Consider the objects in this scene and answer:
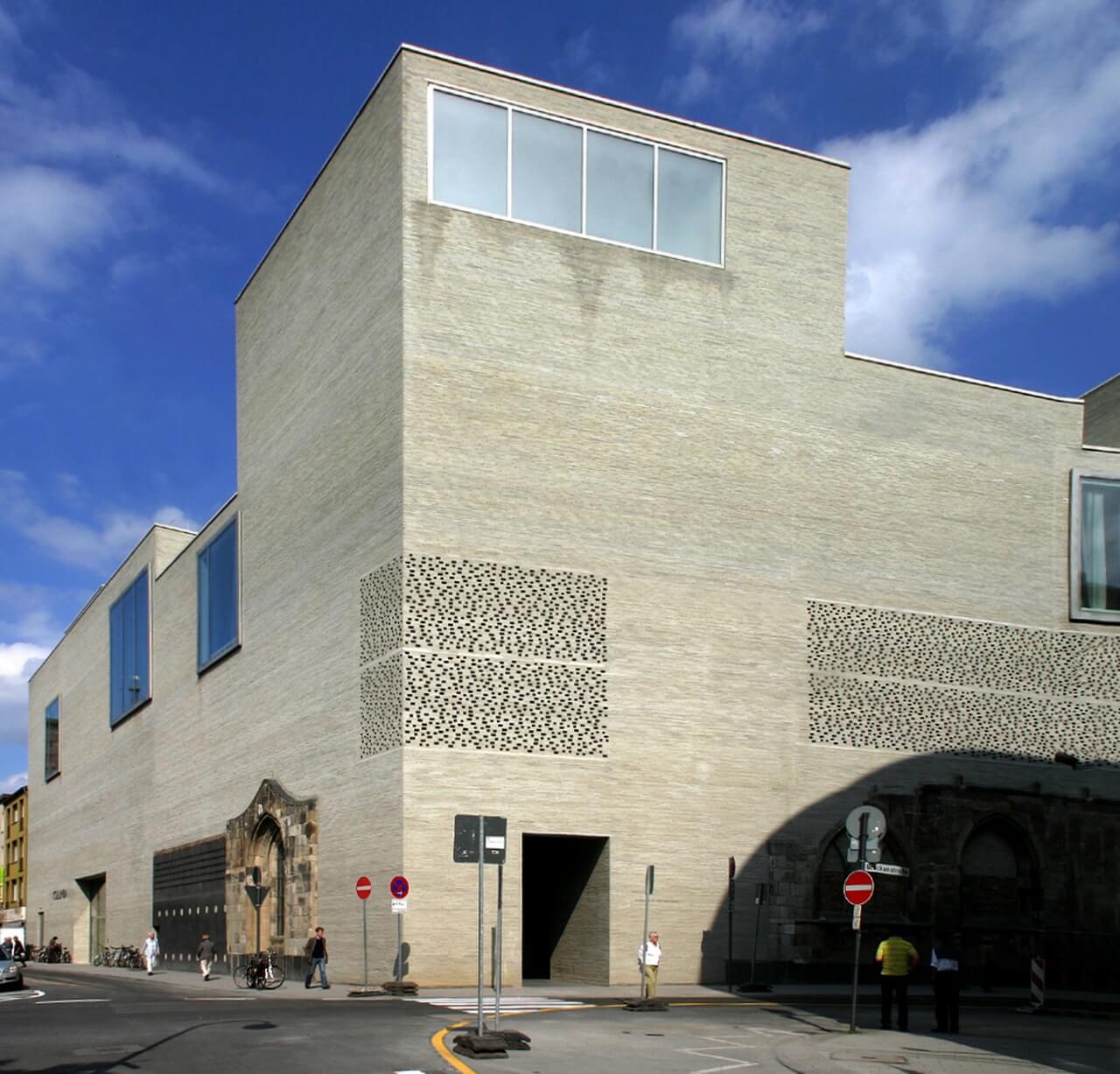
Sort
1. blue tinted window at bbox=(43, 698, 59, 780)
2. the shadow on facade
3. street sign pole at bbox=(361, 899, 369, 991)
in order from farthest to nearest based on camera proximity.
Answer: blue tinted window at bbox=(43, 698, 59, 780), the shadow on facade, street sign pole at bbox=(361, 899, 369, 991)

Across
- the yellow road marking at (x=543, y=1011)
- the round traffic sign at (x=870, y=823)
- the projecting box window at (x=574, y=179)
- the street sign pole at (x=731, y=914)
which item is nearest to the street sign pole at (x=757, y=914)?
the street sign pole at (x=731, y=914)

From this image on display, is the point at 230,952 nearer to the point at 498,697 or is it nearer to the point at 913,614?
the point at 498,697

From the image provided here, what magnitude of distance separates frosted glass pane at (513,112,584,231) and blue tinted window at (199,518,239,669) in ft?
56.1

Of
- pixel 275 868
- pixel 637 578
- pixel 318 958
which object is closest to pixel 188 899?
pixel 275 868

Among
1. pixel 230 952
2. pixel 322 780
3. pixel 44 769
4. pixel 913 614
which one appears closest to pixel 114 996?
pixel 322 780

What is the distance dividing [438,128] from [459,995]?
66.9 feet

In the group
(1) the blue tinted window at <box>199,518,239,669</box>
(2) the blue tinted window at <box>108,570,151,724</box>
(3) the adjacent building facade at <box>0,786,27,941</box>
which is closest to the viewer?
(1) the blue tinted window at <box>199,518,239,669</box>

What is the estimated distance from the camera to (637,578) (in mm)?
36625

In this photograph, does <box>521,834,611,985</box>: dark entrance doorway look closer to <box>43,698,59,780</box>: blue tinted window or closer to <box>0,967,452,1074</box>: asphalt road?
<box>0,967,452,1074</box>: asphalt road

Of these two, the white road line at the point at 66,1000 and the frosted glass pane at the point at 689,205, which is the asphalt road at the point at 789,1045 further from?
the frosted glass pane at the point at 689,205

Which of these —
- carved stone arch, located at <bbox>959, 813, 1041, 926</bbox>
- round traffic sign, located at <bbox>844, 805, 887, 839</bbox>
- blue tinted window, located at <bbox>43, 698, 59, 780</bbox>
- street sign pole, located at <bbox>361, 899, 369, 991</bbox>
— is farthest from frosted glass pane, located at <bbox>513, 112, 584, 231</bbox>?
blue tinted window, located at <bbox>43, 698, 59, 780</bbox>

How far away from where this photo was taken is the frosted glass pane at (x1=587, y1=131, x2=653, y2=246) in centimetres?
3819

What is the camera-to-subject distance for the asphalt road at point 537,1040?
16953 millimetres

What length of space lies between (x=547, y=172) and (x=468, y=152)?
2.17 metres
